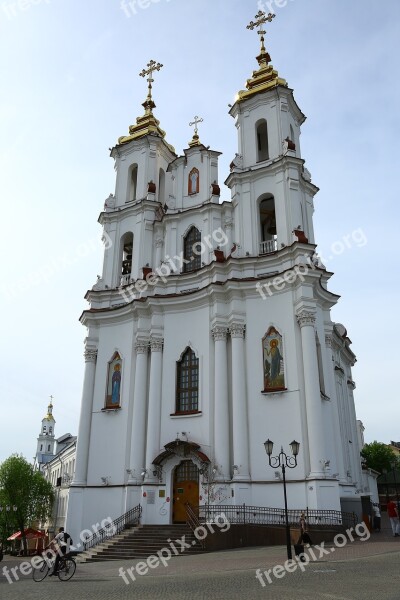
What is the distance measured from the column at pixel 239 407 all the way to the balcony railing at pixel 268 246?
14.1 feet

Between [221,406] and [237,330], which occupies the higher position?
→ [237,330]

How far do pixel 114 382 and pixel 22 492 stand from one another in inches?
1092

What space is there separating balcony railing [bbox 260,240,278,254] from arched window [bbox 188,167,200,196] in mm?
5568

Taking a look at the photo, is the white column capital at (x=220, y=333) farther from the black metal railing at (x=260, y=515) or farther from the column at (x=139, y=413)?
the black metal railing at (x=260, y=515)

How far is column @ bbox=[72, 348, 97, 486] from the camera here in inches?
1012

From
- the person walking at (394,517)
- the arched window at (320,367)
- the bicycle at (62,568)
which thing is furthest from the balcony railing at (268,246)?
the bicycle at (62,568)

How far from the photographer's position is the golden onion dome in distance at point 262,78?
29.9 m

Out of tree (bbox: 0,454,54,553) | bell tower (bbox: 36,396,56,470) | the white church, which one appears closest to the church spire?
the white church

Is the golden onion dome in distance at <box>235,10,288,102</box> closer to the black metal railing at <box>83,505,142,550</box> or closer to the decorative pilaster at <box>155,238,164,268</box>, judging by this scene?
the decorative pilaster at <box>155,238,164,268</box>

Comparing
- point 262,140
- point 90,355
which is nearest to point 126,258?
point 90,355

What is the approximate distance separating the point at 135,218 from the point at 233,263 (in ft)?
26.6

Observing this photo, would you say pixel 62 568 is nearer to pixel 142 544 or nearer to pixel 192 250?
pixel 142 544

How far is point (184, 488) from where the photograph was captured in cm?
2345

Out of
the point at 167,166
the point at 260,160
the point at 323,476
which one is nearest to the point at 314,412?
the point at 323,476
